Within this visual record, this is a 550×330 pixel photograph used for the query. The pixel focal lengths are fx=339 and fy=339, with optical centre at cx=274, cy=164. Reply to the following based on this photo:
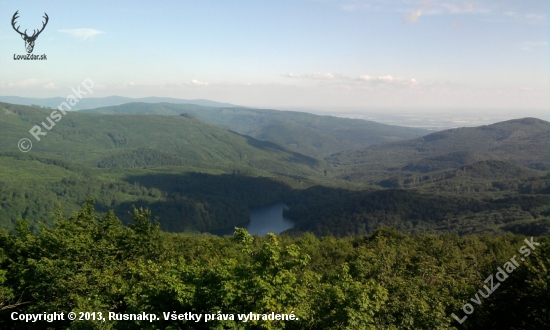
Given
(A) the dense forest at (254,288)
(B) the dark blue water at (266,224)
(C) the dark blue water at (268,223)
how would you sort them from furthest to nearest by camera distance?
(B) the dark blue water at (266,224) → (C) the dark blue water at (268,223) → (A) the dense forest at (254,288)

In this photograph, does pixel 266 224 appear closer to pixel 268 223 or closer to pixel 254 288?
pixel 268 223

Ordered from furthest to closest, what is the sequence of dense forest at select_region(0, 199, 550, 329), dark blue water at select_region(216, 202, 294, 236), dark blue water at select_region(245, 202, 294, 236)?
dark blue water at select_region(216, 202, 294, 236) → dark blue water at select_region(245, 202, 294, 236) → dense forest at select_region(0, 199, 550, 329)

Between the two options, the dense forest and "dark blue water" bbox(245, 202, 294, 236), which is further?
"dark blue water" bbox(245, 202, 294, 236)

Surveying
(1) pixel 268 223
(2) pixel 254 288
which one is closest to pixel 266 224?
(1) pixel 268 223

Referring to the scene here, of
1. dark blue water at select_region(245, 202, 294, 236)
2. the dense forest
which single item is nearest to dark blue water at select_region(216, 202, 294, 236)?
dark blue water at select_region(245, 202, 294, 236)

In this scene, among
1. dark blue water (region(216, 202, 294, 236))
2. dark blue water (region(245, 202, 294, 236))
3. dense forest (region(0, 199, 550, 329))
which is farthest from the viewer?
dark blue water (region(216, 202, 294, 236))

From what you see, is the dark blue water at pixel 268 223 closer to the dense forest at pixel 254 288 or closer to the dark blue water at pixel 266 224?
the dark blue water at pixel 266 224

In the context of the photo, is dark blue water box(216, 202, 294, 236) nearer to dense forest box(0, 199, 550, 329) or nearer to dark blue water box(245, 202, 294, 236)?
dark blue water box(245, 202, 294, 236)

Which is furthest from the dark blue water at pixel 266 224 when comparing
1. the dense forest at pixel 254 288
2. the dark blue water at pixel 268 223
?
the dense forest at pixel 254 288
